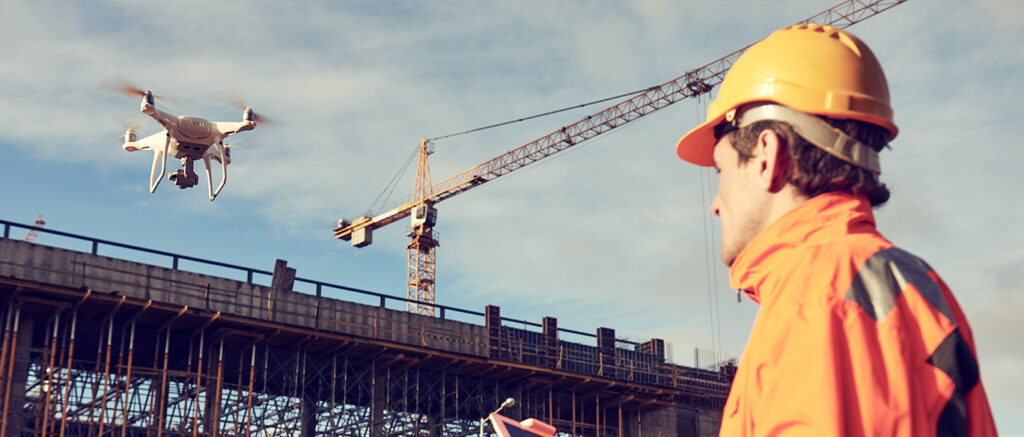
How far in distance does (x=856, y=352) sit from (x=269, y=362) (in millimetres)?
51096

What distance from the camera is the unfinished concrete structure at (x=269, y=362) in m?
42.7

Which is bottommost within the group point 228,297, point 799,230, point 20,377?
point 799,230

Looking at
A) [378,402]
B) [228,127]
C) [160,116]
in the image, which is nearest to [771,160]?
[160,116]

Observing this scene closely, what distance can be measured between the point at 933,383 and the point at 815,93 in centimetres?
77

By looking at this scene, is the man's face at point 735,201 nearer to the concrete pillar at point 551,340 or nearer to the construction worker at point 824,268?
the construction worker at point 824,268

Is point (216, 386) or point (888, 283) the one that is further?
point (216, 386)

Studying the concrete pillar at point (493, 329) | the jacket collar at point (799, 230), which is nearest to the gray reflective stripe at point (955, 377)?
the jacket collar at point (799, 230)

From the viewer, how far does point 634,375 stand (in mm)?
63719

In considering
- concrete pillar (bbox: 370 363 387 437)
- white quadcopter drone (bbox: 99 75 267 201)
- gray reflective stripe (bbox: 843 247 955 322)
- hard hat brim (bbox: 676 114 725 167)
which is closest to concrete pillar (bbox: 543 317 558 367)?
concrete pillar (bbox: 370 363 387 437)

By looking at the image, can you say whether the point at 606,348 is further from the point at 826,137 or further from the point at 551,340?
the point at 826,137

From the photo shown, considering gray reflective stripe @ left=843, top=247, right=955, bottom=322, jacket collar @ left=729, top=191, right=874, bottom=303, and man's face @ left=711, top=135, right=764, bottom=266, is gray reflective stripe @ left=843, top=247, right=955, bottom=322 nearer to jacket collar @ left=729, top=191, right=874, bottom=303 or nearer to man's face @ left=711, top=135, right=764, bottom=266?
jacket collar @ left=729, top=191, right=874, bottom=303

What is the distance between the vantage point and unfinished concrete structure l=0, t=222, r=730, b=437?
42.7 m

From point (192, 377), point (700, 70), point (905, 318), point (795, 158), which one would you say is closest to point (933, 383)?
point (905, 318)

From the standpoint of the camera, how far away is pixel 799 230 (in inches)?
97.3
